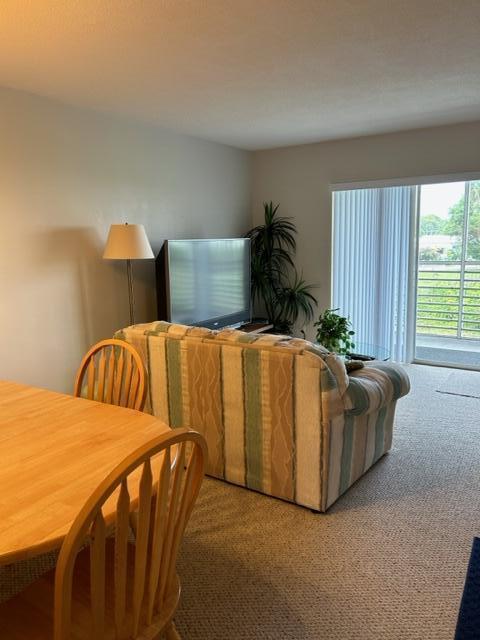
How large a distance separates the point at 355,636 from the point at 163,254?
304 cm

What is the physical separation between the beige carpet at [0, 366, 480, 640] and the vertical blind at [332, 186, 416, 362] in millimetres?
2415

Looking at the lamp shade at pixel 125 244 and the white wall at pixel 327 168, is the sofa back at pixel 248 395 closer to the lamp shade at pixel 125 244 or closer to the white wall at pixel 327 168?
the lamp shade at pixel 125 244

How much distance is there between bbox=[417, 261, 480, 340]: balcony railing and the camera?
5848 millimetres

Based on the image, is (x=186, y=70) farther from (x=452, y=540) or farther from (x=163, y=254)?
(x=452, y=540)

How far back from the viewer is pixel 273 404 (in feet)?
7.90

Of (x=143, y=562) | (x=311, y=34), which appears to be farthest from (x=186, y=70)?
(x=143, y=562)

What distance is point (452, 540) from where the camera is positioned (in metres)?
2.21

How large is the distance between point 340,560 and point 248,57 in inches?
101

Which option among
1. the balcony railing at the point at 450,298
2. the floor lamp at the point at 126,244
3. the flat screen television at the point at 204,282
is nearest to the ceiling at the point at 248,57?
the floor lamp at the point at 126,244

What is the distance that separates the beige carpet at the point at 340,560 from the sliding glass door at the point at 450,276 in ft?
9.83

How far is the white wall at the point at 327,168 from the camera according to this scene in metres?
4.58

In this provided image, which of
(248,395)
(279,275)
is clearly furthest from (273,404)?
(279,275)

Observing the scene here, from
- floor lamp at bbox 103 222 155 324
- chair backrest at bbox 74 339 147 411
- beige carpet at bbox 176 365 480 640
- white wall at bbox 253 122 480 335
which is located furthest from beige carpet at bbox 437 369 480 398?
chair backrest at bbox 74 339 147 411

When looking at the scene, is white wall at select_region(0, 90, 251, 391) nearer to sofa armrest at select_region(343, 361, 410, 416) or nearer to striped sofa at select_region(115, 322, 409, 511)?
striped sofa at select_region(115, 322, 409, 511)
